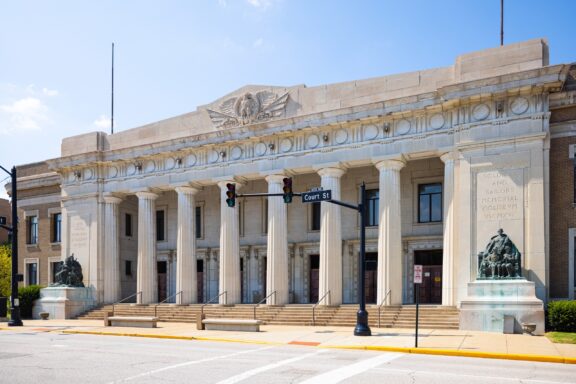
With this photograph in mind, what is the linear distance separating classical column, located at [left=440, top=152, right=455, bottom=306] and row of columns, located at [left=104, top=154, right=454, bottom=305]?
0.05 metres

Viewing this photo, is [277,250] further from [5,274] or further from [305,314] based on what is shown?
[5,274]

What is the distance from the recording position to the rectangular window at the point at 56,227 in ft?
153

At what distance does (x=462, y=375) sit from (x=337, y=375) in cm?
292

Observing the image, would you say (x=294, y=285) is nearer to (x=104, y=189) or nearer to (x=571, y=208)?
(x=104, y=189)

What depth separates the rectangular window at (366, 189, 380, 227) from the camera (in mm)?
36125

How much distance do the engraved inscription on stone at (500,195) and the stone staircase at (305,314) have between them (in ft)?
15.4

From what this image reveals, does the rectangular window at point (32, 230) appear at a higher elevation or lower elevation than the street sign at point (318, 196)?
lower

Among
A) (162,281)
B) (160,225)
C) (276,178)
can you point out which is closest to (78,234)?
(160,225)

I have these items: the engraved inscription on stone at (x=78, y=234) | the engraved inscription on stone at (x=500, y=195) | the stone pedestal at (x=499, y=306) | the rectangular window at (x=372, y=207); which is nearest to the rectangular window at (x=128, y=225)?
the engraved inscription on stone at (x=78, y=234)

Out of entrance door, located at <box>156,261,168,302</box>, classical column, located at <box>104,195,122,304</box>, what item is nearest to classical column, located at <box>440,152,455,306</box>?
entrance door, located at <box>156,261,168,302</box>

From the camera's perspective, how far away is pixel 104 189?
41.7m

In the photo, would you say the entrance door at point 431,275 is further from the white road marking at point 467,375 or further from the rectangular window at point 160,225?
A: the white road marking at point 467,375

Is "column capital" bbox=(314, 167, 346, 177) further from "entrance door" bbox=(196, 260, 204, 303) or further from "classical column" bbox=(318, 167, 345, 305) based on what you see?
"entrance door" bbox=(196, 260, 204, 303)

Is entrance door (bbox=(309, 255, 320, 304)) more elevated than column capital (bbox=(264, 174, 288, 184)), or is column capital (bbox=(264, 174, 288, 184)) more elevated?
column capital (bbox=(264, 174, 288, 184))
